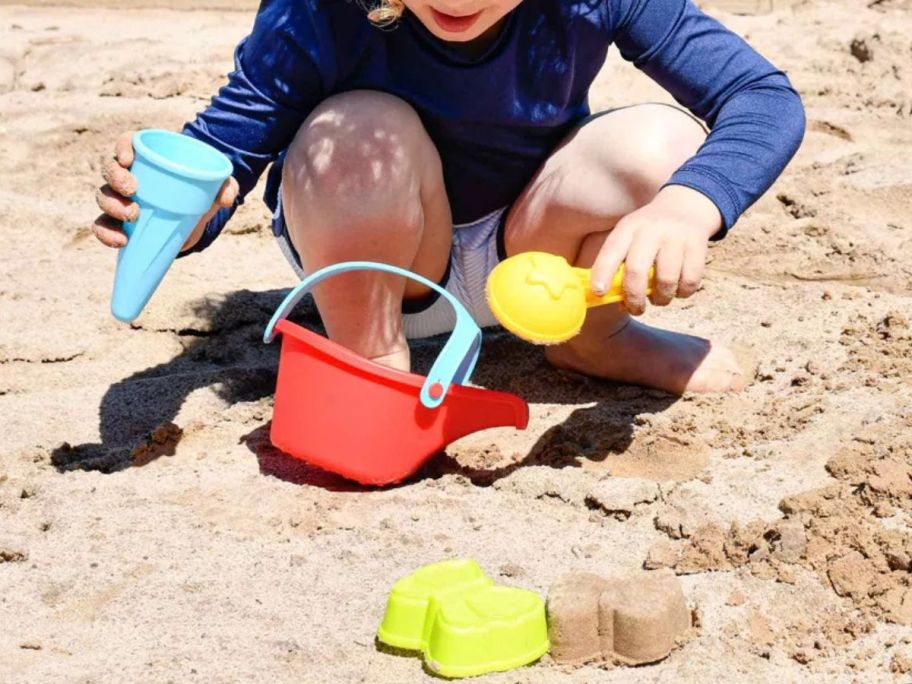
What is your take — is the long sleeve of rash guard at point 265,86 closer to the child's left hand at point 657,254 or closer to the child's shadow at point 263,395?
the child's shadow at point 263,395

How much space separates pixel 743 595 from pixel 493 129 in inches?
32.8

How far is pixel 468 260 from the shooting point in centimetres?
206

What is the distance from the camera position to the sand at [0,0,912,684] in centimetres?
132

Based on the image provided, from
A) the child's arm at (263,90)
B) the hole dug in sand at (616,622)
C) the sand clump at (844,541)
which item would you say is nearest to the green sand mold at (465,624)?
the hole dug in sand at (616,622)

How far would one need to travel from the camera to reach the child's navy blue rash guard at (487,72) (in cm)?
182

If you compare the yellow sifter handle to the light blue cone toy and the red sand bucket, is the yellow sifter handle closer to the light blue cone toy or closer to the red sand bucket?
the red sand bucket

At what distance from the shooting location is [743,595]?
137 cm

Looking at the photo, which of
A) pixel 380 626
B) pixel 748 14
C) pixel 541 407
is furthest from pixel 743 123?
pixel 748 14

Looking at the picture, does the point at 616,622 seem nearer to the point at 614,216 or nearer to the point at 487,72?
the point at 614,216

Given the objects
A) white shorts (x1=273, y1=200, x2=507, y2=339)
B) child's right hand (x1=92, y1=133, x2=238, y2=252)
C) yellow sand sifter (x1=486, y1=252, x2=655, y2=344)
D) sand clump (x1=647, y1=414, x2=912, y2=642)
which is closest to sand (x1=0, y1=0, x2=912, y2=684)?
sand clump (x1=647, y1=414, x2=912, y2=642)

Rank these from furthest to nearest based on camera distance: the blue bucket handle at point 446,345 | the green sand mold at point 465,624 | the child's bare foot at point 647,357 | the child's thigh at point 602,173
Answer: the child's bare foot at point 647,357 → the child's thigh at point 602,173 → the blue bucket handle at point 446,345 → the green sand mold at point 465,624

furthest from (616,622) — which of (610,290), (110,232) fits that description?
(110,232)

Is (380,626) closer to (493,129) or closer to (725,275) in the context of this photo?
(493,129)

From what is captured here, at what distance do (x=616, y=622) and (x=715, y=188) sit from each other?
0.65 m
